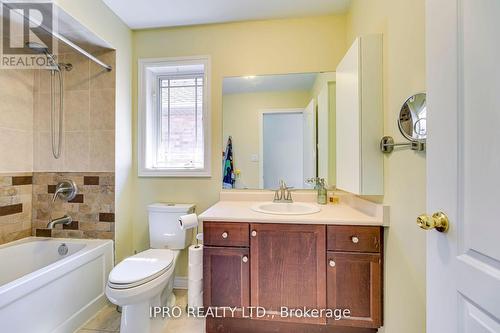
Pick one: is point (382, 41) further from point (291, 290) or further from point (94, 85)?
point (94, 85)

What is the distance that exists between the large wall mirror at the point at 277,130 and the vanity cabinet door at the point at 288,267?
0.63 metres

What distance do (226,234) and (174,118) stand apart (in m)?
1.33

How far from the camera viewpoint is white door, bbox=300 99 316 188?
6.40 ft

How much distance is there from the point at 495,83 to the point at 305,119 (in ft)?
4.79

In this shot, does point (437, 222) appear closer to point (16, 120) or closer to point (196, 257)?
point (196, 257)

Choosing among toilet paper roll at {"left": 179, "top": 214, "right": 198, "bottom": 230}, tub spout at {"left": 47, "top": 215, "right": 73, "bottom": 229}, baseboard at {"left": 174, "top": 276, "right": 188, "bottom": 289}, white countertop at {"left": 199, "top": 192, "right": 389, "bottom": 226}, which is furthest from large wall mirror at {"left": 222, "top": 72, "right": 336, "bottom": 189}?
tub spout at {"left": 47, "top": 215, "right": 73, "bottom": 229}

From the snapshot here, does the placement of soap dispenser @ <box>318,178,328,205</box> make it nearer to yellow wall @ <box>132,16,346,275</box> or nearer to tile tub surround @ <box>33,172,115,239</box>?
yellow wall @ <box>132,16,346,275</box>

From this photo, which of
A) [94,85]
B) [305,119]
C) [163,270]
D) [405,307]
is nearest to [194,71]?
[94,85]

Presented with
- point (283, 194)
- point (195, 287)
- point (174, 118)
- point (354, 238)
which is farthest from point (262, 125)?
point (195, 287)

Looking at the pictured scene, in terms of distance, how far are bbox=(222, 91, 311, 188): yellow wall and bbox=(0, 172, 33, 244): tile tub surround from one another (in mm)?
1803

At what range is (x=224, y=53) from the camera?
6.75ft

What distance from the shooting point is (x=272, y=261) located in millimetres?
1421

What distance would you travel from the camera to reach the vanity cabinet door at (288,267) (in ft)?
4.56

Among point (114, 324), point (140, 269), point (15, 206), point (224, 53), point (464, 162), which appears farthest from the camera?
point (224, 53)
